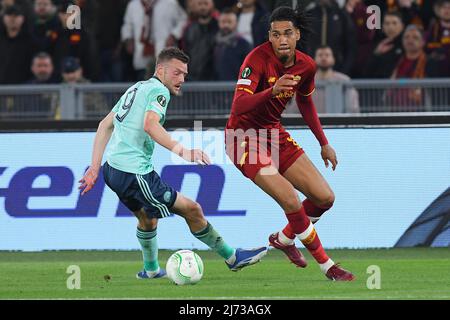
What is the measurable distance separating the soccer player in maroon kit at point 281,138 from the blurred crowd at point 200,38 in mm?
4218

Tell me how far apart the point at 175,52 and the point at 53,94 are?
4.73 meters

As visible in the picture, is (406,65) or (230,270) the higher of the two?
(406,65)

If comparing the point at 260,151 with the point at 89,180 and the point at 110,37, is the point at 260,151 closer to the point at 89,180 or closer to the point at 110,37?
the point at 89,180

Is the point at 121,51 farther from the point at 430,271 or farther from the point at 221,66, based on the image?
the point at 430,271

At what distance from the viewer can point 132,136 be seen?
11.4 meters

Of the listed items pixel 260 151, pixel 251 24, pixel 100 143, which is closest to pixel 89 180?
pixel 100 143

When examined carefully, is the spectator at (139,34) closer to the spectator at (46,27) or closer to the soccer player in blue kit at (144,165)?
the spectator at (46,27)

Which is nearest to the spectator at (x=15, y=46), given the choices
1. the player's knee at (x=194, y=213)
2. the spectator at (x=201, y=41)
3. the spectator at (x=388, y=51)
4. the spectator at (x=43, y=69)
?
the spectator at (x=43, y=69)

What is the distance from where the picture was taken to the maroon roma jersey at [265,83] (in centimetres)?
1116

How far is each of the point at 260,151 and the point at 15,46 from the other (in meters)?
6.72

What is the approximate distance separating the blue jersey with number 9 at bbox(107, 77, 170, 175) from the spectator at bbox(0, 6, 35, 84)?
6.25m
